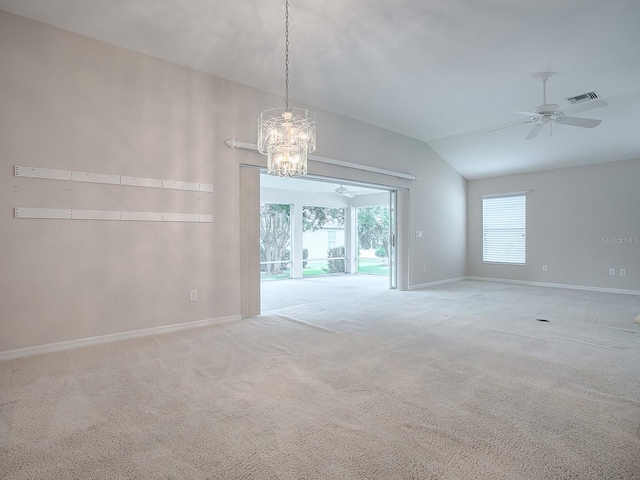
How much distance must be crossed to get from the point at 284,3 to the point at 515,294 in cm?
621

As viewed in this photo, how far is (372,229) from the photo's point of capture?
11.5 m

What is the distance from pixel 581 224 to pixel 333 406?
24.2 ft

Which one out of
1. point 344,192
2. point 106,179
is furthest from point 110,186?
point 344,192

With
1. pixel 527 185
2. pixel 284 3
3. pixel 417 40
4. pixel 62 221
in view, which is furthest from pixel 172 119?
pixel 527 185

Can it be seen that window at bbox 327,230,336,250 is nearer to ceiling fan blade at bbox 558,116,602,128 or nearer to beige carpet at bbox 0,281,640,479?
beige carpet at bbox 0,281,640,479

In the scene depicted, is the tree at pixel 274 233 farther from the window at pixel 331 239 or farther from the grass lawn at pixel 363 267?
the window at pixel 331 239

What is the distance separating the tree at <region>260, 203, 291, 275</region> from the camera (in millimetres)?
9891

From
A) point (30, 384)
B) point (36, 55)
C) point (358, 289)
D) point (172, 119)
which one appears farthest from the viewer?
point (358, 289)

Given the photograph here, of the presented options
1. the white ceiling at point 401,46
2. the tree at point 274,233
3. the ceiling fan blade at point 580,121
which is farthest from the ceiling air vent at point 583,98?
the tree at point 274,233

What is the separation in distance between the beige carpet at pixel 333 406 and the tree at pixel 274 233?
579cm

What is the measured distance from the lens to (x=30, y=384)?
8.66 feet

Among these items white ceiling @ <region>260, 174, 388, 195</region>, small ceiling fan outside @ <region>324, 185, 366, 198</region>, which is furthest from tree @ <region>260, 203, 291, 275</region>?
small ceiling fan outside @ <region>324, 185, 366, 198</region>

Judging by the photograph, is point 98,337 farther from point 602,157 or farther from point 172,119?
point 602,157

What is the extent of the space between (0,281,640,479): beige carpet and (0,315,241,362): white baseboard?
137mm
